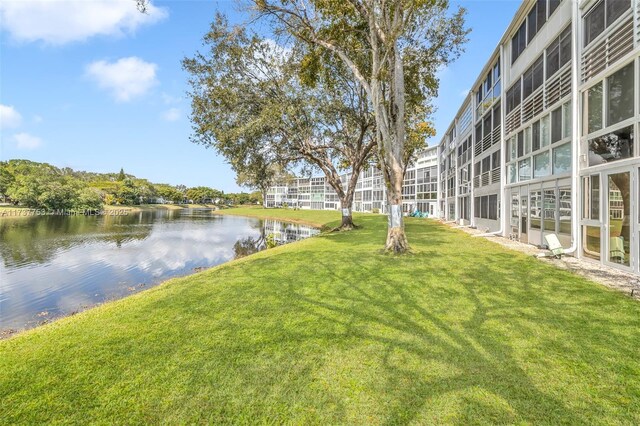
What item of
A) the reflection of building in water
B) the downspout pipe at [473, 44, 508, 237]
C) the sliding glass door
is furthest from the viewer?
the reflection of building in water

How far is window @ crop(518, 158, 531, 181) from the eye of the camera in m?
13.2

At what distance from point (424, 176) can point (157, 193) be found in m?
90.6

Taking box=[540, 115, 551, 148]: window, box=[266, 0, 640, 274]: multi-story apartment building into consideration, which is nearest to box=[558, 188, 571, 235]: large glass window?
box=[266, 0, 640, 274]: multi-story apartment building

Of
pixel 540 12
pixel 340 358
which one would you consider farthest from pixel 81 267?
pixel 540 12

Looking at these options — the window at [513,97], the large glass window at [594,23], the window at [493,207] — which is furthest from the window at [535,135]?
the window at [493,207]

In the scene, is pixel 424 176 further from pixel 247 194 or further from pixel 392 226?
pixel 247 194

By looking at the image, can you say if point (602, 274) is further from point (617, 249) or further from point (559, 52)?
point (559, 52)

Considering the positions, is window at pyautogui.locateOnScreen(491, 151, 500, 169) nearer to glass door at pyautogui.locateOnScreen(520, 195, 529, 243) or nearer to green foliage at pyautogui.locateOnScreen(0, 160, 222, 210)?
glass door at pyautogui.locateOnScreen(520, 195, 529, 243)

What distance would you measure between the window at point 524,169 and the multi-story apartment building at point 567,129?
4cm

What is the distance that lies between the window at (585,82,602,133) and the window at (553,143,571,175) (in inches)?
46.0

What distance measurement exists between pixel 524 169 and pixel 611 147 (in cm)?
579

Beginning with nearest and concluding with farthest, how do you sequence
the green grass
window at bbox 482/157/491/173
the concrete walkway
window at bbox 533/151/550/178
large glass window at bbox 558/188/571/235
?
the green grass
the concrete walkway
large glass window at bbox 558/188/571/235
window at bbox 533/151/550/178
window at bbox 482/157/491/173

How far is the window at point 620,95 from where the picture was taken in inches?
291

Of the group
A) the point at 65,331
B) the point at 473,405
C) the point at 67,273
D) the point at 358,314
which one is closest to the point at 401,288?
the point at 358,314
